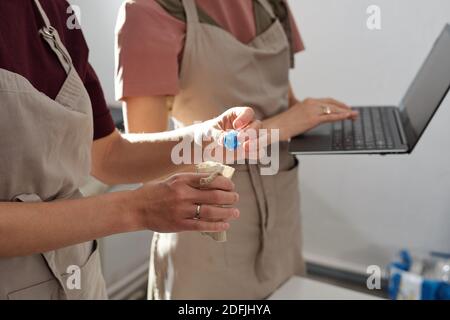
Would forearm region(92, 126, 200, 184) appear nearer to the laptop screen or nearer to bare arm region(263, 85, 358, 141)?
bare arm region(263, 85, 358, 141)

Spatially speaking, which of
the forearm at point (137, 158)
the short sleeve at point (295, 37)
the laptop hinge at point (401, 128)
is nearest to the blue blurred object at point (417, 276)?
the laptop hinge at point (401, 128)

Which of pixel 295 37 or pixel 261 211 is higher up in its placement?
pixel 295 37

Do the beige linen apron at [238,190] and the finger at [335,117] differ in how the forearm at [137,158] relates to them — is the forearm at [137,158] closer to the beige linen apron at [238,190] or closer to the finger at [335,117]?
the beige linen apron at [238,190]

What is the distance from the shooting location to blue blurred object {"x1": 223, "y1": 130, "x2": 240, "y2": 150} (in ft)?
1.40

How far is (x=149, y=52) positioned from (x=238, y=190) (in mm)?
231

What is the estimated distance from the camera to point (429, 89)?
60cm

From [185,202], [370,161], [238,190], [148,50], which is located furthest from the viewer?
[370,161]

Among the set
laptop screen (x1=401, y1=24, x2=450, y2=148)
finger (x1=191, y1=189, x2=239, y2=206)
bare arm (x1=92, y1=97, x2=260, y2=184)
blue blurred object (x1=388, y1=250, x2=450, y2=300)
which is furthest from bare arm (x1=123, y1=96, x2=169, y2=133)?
blue blurred object (x1=388, y1=250, x2=450, y2=300)

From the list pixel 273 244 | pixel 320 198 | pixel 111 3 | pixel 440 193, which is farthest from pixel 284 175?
pixel 320 198

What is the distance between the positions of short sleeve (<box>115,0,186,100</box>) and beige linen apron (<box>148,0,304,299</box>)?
0.7 inches

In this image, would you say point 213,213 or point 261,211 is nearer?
point 213,213

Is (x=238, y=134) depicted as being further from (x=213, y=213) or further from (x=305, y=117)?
(x=305, y=117)

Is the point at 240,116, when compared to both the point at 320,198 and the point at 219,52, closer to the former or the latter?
the point at 219,52

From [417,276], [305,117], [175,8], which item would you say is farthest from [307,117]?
[417,276]
